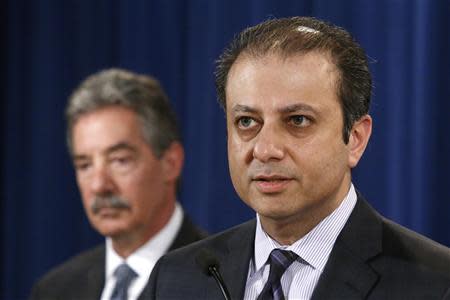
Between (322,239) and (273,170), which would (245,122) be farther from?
(322,239)

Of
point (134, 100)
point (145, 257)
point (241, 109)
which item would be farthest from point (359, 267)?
point (134, 100)

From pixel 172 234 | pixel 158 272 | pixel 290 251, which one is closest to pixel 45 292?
pixel 172 234

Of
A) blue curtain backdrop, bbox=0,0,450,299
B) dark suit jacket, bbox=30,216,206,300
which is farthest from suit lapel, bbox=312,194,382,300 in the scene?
dark suit jacket, bbox=30,216,206,300

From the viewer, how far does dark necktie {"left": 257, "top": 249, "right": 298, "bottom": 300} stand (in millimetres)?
1911

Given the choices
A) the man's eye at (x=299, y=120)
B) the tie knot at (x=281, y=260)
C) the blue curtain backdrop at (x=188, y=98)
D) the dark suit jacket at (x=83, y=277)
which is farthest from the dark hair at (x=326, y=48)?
the dark suit jacket at (x=83, y=277)

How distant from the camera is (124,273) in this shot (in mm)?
3031

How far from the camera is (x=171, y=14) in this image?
354cm

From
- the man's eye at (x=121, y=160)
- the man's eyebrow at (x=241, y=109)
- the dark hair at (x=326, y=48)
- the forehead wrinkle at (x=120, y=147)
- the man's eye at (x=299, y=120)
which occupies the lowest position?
the man's eye at (x=121, y=160)

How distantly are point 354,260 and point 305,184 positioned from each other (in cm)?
17

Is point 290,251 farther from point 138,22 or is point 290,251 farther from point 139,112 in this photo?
→ point 138,22

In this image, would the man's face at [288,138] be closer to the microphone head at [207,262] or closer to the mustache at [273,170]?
the mustache at [273,170]

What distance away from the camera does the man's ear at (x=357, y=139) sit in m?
1.97

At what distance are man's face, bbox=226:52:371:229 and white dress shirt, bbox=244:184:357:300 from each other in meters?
0.03

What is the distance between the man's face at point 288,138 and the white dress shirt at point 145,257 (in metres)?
1.15
